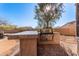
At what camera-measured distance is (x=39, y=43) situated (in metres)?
1.35

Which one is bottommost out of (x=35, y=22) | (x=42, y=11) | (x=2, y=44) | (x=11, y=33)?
(x=2, y=44)

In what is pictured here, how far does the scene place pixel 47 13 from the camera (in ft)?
4.50

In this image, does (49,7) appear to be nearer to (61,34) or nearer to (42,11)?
(42,11)

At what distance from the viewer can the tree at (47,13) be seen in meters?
1.35

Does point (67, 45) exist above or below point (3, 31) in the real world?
below

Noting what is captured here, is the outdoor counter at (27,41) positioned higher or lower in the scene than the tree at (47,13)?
lower

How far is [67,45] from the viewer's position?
1.34m

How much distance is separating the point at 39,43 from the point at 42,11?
33 centimetres

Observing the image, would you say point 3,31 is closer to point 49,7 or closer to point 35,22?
point 35,22

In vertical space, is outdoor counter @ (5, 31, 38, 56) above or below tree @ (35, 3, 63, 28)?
below

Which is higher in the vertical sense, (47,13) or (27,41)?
(47,13)

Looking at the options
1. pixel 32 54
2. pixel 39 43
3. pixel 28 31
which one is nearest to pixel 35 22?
pixel 28 31

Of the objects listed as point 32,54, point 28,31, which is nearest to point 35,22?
point 28,31

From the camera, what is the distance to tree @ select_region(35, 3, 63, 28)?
135 cm
